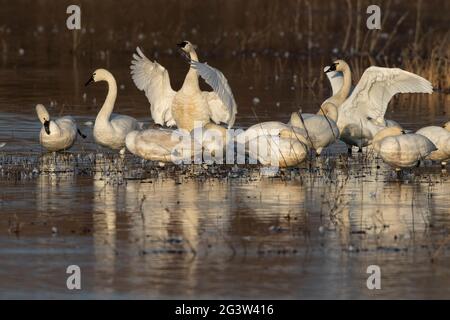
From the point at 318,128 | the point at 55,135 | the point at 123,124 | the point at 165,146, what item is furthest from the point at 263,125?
the point at 55,135

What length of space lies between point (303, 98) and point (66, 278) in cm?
1379

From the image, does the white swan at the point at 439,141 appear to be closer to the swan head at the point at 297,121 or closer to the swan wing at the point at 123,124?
the swan head at the point at 297,121

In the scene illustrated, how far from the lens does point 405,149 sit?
12.9 m

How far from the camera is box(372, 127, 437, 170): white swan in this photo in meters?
12.9

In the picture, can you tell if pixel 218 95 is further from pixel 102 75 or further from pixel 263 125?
pixel 102 75

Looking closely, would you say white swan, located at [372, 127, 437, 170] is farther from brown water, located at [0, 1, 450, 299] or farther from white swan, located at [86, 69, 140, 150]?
white swan, located at [86, 69, 140, 150]

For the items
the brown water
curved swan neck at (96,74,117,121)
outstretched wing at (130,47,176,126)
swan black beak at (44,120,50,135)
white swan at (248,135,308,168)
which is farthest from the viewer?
outstretched wing at (130,47,176,126)

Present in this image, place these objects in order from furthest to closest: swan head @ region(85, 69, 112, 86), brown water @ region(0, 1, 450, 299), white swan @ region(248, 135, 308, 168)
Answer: swan head @ region(85, 69, 112, 86), white swan @ region(248, 135, 308, 168), brown water @ region(0, 1, 450, 299)

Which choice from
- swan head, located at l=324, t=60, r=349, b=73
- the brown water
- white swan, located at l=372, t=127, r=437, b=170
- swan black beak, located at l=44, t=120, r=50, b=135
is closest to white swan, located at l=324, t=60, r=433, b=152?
the brown water

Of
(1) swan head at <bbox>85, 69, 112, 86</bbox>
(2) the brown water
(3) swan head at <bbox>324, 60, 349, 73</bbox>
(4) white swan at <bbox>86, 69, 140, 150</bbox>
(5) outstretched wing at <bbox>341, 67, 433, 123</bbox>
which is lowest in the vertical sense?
(2) the brown water

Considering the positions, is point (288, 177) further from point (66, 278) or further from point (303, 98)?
point (303, 98)

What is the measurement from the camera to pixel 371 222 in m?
10.9

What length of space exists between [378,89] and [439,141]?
2921 millimetres

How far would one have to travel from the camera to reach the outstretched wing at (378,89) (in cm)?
1609
